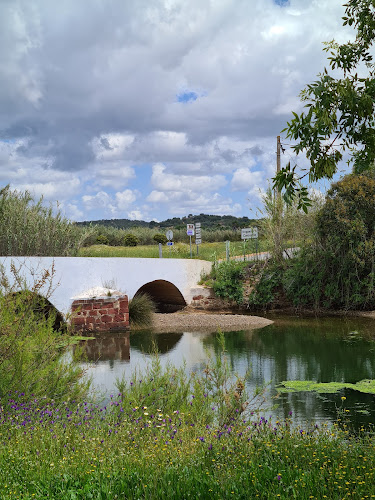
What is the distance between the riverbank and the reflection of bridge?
1173 mm

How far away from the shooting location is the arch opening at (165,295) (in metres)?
17.7

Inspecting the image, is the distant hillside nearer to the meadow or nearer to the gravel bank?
the gravel bank

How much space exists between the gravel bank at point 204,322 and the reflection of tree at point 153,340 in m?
0.78

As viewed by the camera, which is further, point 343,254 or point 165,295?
point 165,295

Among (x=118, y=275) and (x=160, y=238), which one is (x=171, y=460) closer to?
(x=118, y=275)

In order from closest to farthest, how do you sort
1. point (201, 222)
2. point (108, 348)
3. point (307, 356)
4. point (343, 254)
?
point (307, 356) → point (108, 348) → point (343, 254) → point (201, 222)

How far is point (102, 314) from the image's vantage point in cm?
1377

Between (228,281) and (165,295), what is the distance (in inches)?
90.9

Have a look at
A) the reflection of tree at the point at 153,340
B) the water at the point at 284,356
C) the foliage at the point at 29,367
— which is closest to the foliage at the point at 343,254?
the water at the point at 284,356

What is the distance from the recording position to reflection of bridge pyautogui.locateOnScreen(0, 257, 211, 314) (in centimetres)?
1273

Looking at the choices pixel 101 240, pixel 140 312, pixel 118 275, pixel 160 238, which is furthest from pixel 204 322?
pixel 160 238

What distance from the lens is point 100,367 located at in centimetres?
962

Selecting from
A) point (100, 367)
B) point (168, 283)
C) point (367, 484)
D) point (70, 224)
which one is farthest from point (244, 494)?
point (168, 283)

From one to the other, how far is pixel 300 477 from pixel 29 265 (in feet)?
33.6
